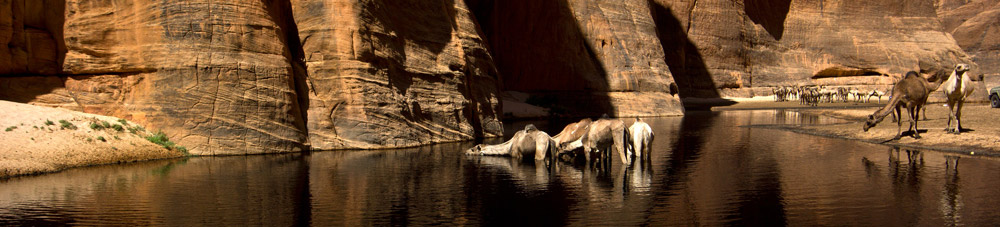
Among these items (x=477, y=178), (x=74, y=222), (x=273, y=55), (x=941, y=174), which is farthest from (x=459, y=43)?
(x=74, y=222)

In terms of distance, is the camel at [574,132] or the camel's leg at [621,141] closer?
the camel's leg at [621,141]

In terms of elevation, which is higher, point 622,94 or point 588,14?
point 588,14

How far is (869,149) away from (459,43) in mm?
12637

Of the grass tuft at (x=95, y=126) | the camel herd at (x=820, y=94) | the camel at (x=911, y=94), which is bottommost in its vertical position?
the grass tuft at (x=95, y=126)

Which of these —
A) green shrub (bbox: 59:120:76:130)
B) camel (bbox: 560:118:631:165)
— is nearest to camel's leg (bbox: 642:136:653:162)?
camel (bbox: 560:118:631:165)

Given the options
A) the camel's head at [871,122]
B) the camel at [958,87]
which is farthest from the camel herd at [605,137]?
the camel's head at [871,122]

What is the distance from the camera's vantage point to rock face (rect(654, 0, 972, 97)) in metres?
66.6

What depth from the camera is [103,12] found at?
19.0 meters

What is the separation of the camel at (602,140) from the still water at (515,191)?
1.76ft

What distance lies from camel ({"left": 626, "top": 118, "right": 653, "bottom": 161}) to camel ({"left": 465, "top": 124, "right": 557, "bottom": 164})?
168 cm

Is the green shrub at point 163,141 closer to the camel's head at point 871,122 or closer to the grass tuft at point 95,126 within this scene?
the grass tuft at point 95,126

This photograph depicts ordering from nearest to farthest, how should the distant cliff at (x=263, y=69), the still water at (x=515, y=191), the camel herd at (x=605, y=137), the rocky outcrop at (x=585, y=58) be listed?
the still water at (x=515, y=191) < the camel herd at (x=605, y=137) < the distant cliff at (x=263, y=69) < the rocky outcrop at (x=585, y=58)

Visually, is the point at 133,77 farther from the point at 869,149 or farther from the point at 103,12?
the point at 869,149

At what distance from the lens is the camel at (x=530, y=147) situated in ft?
57.8
